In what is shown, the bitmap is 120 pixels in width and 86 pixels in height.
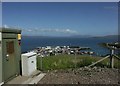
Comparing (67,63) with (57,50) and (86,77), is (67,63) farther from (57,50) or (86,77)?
(57,50)

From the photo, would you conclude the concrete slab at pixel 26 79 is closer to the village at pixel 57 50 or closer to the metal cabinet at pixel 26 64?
the metal cabinet at pixel 26 64

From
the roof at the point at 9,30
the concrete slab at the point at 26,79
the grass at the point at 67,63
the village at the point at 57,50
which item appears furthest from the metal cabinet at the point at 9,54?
the village at the point at 57,50

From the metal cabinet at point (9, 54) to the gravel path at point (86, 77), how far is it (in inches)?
42.9

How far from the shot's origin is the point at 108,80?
25.6ft

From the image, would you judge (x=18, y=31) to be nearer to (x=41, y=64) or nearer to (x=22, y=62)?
(x=22, y=62)

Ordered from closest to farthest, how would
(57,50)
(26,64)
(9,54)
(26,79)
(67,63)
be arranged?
(9,54), (26,79), (26,64), (67,63), (57,50)

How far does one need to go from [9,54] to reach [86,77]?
8.36 feet

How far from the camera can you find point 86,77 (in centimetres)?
819

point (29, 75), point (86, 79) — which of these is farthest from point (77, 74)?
point (29, 75)

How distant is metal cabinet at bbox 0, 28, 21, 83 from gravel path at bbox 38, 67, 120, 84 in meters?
1.09

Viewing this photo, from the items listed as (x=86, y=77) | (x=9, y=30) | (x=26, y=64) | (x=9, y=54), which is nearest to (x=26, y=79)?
(x=26, y=64)

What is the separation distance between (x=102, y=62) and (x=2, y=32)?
16.6 ft

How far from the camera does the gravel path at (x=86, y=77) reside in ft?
24.9

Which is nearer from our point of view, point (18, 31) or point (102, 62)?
point (18, 31)
